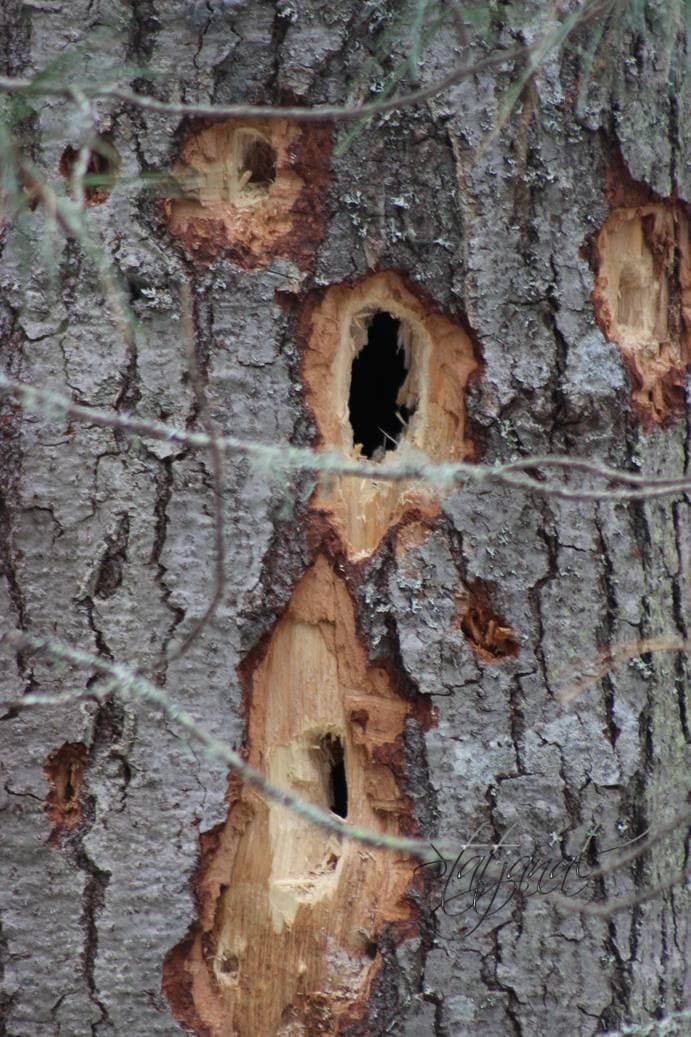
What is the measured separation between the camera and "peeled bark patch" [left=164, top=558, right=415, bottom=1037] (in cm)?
151

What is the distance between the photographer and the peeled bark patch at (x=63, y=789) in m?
1.50

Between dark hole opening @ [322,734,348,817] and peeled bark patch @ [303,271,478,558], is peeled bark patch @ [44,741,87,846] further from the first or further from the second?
peeled bark patch @ [303,271,478,558]

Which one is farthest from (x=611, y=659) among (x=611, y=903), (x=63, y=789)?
(x=63, y=789)

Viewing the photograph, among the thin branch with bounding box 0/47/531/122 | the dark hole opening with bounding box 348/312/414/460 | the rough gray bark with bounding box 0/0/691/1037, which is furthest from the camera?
the dark hole opening with bounding box 348/312/414/460

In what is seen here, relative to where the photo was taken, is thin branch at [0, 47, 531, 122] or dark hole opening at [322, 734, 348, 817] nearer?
thin branch at [0, 47, 531, 122]

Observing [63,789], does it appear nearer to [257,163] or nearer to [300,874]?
[300,874]

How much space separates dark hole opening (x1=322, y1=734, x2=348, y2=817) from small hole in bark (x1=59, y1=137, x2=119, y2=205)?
755 millimetres

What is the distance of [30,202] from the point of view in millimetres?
1498

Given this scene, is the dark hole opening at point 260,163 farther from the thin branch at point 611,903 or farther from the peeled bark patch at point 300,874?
the thin branch at point 611,903

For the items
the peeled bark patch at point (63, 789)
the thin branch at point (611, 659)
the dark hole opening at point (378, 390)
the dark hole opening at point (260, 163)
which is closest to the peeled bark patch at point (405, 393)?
the dark hole opening at point (378, 390)

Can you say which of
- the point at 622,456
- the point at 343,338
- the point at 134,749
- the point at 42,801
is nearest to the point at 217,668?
the point at 134,749

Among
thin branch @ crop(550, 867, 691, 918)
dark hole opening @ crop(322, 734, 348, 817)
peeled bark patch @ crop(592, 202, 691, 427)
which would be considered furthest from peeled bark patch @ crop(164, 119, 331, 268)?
thin branch @ crop(550, 867, 691, 918)

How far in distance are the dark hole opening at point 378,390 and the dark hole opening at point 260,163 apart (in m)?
0.23

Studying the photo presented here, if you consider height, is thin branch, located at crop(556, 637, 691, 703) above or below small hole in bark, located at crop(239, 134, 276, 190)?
below
